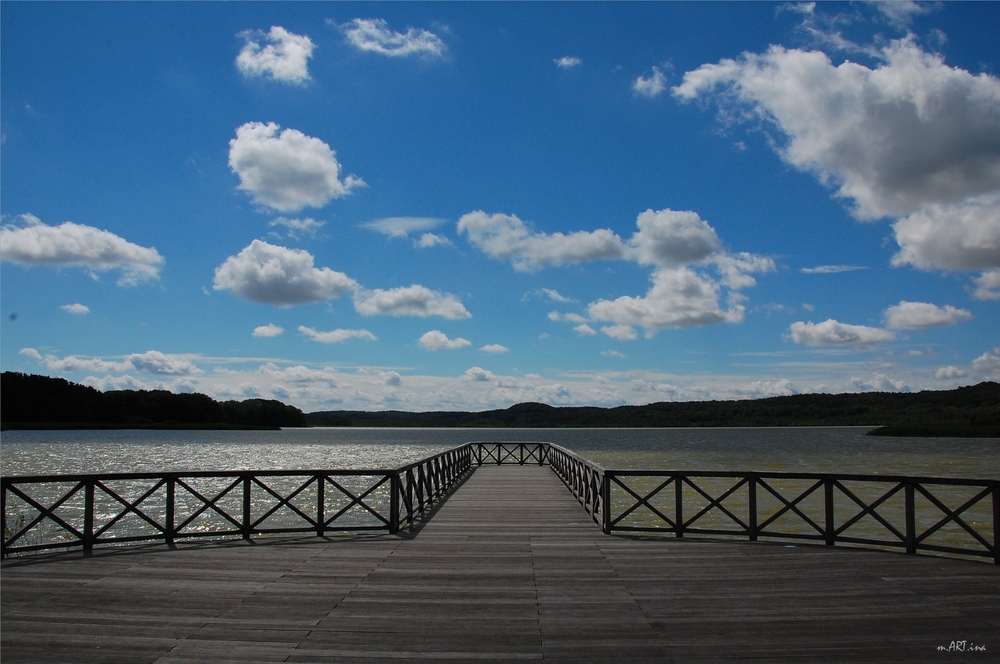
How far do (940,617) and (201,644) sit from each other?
6055mm

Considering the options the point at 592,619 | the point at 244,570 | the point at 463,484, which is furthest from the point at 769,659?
the point at 463,484

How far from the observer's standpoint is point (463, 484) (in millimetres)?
17781

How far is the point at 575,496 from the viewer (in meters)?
14.8

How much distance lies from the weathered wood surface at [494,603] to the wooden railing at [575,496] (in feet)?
1.73

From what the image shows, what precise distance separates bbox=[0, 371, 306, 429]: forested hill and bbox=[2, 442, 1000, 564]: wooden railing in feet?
270

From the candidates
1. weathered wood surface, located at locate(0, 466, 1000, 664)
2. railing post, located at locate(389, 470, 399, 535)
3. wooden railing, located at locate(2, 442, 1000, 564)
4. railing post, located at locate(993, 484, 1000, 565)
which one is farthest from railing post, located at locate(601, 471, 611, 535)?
railing post, located at locate(993, 484, 1000, 565)

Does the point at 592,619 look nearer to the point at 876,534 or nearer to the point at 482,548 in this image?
the point at 482,548

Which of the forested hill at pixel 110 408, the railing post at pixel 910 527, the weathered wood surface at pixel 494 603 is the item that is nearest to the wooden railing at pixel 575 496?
the railing post at pixel 910 527

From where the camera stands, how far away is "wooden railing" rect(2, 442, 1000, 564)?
8.91 metres

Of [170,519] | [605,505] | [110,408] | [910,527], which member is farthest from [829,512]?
[110,408]

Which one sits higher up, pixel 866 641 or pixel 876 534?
pixel 866 641

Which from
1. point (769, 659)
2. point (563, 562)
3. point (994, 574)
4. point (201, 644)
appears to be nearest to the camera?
point (769, 659)

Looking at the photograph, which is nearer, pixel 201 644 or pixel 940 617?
pixel 201 644

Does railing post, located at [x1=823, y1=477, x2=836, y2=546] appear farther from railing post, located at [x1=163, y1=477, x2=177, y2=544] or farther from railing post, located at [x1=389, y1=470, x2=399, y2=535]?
railing post, located at [x1=163, y1=477, x2=177, y2=544]
